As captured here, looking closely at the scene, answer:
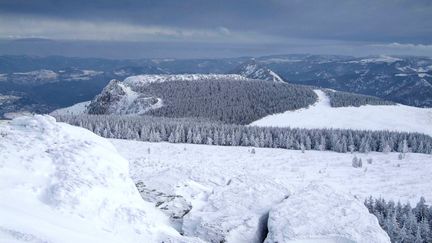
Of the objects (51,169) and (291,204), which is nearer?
(51,169)

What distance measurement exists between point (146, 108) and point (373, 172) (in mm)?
161514

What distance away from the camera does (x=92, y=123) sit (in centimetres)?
9812

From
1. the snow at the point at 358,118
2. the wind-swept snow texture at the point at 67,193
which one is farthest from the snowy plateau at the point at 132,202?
the snow at the point at 358,118

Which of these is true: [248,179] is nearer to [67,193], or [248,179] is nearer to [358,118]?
[67,193]

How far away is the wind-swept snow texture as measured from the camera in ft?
49.3

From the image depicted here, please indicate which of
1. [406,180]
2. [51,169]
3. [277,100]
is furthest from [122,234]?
[277,100]

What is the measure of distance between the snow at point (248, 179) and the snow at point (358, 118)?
86.6 m

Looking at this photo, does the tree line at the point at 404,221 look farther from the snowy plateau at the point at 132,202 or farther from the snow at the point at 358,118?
the snow at the point at 358,118

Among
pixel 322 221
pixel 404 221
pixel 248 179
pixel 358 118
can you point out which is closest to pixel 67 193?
pixel 248 179

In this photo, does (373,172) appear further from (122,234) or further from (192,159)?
(122,234)

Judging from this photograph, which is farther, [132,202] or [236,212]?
[236,212]

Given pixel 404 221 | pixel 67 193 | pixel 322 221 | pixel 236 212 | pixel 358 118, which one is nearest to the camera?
pixel 67 193

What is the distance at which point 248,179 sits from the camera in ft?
81.4

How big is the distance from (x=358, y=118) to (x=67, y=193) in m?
154
